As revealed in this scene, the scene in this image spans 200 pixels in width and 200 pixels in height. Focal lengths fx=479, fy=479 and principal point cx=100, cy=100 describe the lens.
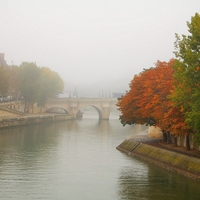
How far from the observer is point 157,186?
41719mm

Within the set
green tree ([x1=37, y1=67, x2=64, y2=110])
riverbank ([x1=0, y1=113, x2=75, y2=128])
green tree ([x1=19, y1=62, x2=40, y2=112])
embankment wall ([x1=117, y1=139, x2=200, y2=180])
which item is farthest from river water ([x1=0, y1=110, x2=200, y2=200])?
green tree ([x1=37, y1=67, x2=64, y2=110])

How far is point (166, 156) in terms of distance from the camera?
5131 centimetres

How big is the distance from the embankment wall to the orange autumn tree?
2622 mm

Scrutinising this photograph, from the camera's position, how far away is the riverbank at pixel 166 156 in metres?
45.1

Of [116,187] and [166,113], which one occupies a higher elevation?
[166,113]

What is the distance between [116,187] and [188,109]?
10.2m

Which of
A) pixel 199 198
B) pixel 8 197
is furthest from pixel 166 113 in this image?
pixel 8 197

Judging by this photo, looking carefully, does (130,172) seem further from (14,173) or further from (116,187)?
(14,173)

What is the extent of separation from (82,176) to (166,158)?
404 inches

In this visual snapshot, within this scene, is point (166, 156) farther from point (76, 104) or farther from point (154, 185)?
point (76, 104)

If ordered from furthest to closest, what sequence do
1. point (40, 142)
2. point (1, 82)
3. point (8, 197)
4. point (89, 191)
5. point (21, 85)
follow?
1. point (21, 85)
2. point (1, 82)
3. point (40, 142)
4. point (89, 191)
5. point (8, 197)

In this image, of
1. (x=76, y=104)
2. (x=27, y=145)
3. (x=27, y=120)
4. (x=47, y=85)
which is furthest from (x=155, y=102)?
(x=76, y=104)

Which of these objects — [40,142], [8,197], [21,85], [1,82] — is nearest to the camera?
[8,197]

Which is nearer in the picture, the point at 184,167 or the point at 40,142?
the point at 184,167
